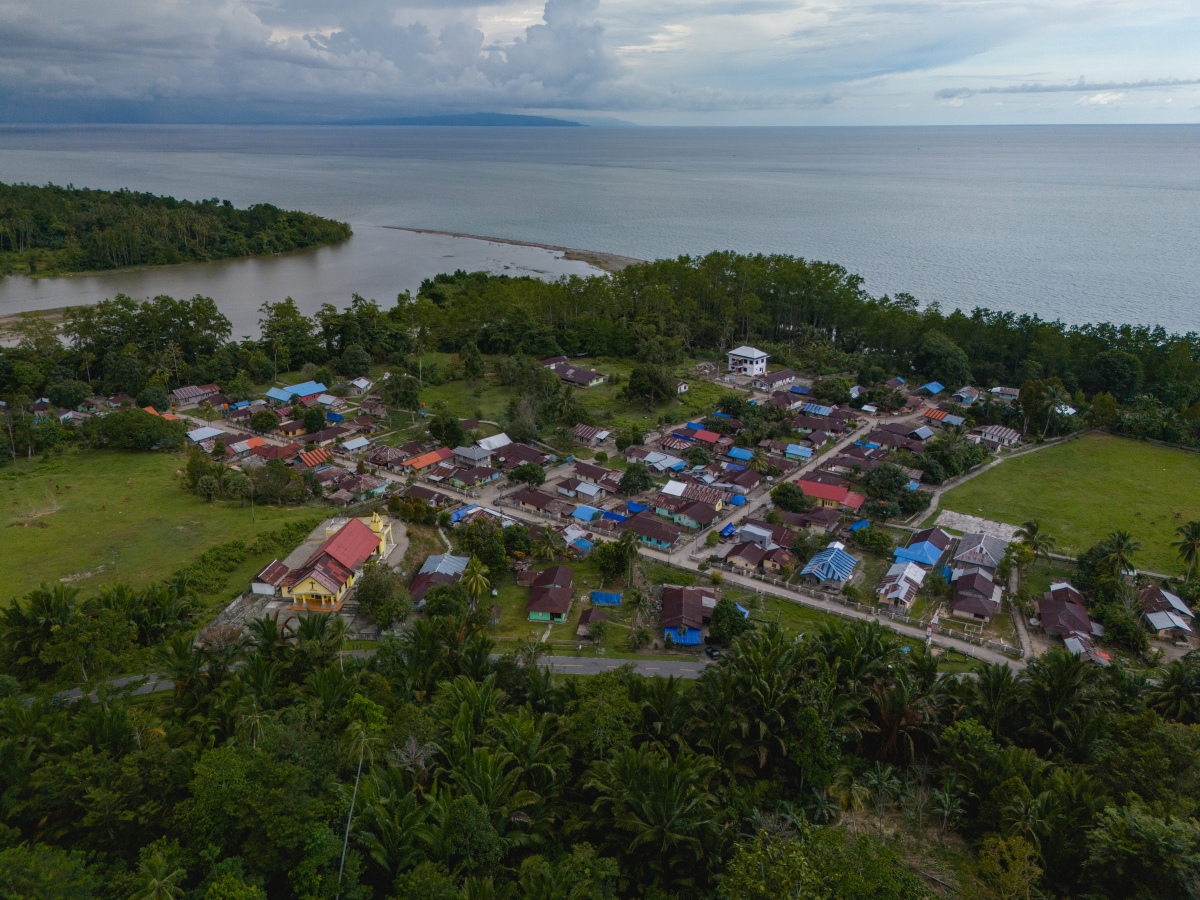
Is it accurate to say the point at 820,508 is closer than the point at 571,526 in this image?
No

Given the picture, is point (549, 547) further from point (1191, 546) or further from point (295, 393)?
point (295, 393)

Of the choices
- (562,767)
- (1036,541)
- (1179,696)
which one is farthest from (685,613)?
(1036,541)

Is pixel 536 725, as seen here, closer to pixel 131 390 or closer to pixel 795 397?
pixel 795 397

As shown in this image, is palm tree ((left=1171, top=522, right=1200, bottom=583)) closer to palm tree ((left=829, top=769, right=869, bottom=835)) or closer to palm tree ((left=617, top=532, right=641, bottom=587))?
palm tree ((left=829, top=769, right=869, bottom=835))

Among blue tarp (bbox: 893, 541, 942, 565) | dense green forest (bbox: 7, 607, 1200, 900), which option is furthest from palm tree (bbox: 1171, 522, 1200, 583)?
dense green forest (bbox: 7, 607, 1200, 900)

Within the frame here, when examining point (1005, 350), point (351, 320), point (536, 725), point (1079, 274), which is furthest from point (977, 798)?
point (1079, 274)

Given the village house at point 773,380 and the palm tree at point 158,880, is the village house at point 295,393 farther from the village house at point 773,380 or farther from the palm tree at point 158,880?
the palm tree at point 158,880

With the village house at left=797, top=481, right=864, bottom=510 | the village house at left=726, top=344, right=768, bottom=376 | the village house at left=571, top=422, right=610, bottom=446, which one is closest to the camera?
the village house at left=797, top=481, right=864, bottom=510
